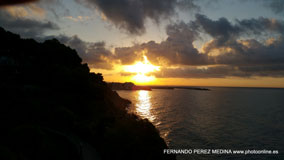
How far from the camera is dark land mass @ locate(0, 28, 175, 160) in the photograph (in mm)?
15766

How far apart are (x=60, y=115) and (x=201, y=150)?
2760cm

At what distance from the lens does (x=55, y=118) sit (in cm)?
2489

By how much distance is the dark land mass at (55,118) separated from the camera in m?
15.8

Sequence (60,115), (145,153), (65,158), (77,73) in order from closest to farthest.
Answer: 1. (65,158)
2. (145,153)
3. (60,115)
4. (77,73)

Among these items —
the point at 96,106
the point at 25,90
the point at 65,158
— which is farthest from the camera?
the point at 96,106

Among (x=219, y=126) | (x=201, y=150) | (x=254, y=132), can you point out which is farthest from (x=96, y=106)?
(x=254, y=132)

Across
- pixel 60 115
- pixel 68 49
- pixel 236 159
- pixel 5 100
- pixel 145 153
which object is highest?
pixel 68 49

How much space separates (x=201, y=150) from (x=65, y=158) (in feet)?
81.9

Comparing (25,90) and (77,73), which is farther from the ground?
(77,73)

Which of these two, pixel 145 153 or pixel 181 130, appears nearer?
pixel 145 153

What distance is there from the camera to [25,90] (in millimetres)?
33094

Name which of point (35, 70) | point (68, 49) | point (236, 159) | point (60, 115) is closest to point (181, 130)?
point (236, 159)

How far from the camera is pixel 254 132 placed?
4059 cm

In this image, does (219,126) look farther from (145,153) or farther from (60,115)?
(60,115)
